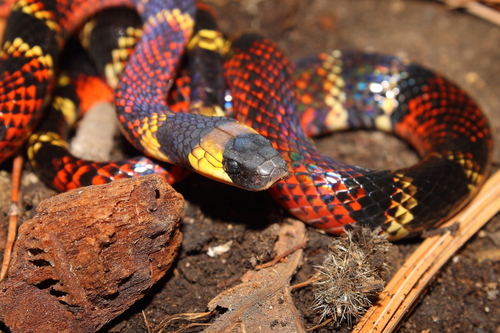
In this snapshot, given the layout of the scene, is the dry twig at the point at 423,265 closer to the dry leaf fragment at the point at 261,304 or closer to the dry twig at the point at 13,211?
the dry leaf fragment at the point at 261,304

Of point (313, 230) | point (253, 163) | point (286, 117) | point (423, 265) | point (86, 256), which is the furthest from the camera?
point (286, 117)

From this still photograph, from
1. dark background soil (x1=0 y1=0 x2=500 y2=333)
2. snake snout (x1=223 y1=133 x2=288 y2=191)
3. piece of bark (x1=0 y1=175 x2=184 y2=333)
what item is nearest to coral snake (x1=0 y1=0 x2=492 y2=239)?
snake snout (x1=223 y1=133 x2=288 y2=191)

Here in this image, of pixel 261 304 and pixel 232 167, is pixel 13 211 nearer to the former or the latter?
pixel 232 167

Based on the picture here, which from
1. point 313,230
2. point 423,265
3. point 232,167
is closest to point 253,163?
point 232,167

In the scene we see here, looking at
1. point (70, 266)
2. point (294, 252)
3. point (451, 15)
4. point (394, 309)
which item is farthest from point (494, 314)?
point (451, 15)

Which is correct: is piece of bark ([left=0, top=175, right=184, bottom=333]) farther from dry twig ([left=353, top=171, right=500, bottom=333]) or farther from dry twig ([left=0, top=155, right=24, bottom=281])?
dry twig ([left=353, top=171, right=500, bottom=333])

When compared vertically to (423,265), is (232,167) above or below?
above
